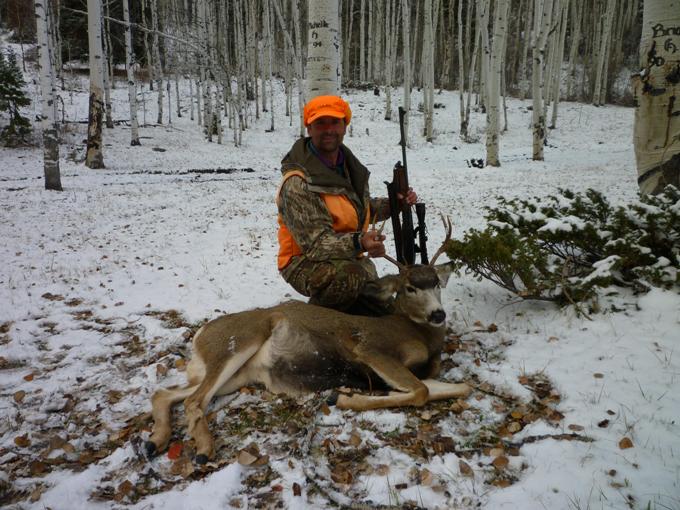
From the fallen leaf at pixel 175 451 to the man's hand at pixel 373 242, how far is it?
191 cm

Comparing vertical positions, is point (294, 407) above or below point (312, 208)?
below

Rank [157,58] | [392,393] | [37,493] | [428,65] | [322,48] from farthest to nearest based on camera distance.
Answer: [157,58] → [428,65] → [322,48] → [392,393] → [37,493]

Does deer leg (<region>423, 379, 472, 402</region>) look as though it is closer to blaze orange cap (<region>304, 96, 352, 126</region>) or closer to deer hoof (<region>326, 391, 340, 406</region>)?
deer hoof (<region>326, 391, 340, 406</region>)

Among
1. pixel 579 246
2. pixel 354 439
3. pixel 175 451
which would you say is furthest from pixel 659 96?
pixel 175 451

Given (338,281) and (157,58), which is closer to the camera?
(338,281)

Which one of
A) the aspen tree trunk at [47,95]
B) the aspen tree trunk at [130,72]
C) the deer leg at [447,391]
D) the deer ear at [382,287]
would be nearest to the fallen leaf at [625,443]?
the deer leg at [447,391]

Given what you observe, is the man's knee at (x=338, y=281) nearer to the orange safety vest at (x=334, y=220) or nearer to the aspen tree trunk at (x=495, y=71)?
the orange safety vest at (x=334, y=220)

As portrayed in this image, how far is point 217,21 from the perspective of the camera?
25656 millimetres

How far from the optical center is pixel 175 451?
2.75 meters

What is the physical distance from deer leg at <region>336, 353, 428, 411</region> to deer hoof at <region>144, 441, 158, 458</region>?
1188mm

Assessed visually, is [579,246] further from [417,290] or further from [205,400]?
[205,400]

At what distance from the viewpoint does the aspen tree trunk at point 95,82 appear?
1352 centimetres

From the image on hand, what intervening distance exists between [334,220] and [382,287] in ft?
2.45

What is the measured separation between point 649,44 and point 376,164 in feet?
45.8
